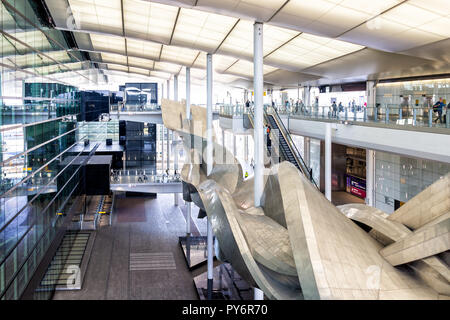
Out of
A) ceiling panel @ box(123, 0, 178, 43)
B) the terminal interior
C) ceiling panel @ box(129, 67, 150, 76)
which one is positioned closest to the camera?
the terminal interior

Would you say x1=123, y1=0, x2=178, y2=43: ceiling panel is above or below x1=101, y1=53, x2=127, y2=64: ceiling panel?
below

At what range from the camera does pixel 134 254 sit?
75.5 feet

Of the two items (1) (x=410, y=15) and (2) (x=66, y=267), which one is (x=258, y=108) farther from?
(2) (x=66, y=267)

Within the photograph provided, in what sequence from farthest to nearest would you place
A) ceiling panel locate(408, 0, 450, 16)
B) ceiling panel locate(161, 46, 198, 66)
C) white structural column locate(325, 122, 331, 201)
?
ceiling panel locate(161, 46, 198, 66) < white structural column locate(325, 122, 331, 201) < ceiling panel locate(408, 0, 450, 16)

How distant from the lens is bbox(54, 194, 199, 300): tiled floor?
58.7 ft

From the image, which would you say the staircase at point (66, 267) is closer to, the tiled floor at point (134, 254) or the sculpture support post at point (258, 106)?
the tiled floor at point (134, 254)

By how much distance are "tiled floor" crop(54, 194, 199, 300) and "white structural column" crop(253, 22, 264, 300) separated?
5839 mm

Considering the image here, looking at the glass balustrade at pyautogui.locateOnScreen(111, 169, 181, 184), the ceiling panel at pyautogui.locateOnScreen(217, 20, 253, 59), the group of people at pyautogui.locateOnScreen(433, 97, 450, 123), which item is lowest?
the glass balustrade at pyautogui.locateOnScreen(111, 169, 181, 184)

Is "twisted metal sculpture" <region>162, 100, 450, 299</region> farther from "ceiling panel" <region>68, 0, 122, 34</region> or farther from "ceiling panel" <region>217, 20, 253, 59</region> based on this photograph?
"ceiling panel" <region>68, 0, 122, 34</region>

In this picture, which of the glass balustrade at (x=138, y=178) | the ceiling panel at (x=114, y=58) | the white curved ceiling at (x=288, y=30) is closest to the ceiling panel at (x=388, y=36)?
the white curved ceiling at (x=288, y=30)

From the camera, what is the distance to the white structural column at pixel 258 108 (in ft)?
44.6

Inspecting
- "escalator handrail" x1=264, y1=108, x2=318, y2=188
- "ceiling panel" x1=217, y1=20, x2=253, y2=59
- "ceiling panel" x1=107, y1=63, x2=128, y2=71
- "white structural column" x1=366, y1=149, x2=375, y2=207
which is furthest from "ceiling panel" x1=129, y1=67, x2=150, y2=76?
"white structural column" x1=366, y1=149, x2=375, y2=207

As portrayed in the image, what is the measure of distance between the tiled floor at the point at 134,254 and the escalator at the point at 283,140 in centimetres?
675
